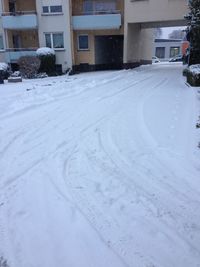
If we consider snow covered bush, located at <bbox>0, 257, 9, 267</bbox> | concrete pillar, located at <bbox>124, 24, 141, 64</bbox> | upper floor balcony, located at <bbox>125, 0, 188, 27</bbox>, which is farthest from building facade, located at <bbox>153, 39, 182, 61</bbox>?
snow covered bush, located at <bbox>0, 257, 9, 267</bbox>

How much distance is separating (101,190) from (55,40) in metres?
23.3

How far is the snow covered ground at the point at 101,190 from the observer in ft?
10.5

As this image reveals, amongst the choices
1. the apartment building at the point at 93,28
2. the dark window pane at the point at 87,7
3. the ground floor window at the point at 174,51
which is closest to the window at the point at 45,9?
the apartment building at the point at 93,28

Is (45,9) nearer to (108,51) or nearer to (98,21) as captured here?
(98,21)

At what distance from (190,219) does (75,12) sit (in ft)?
85.8

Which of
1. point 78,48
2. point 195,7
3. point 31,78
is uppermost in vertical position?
point 195,7

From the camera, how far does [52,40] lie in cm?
2558

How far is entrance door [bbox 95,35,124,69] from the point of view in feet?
92.5

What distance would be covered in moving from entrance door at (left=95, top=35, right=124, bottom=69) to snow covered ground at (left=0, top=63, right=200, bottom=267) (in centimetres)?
2071

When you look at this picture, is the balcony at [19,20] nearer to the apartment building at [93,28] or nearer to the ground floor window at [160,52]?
the apartment building at [93,28]

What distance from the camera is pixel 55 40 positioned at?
25656mm

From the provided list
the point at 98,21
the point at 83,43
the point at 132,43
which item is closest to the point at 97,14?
the point at 98,21

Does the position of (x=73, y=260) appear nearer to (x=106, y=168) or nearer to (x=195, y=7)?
(x=106, y=168)

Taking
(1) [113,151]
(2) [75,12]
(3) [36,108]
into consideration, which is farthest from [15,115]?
(2) [75,12]
